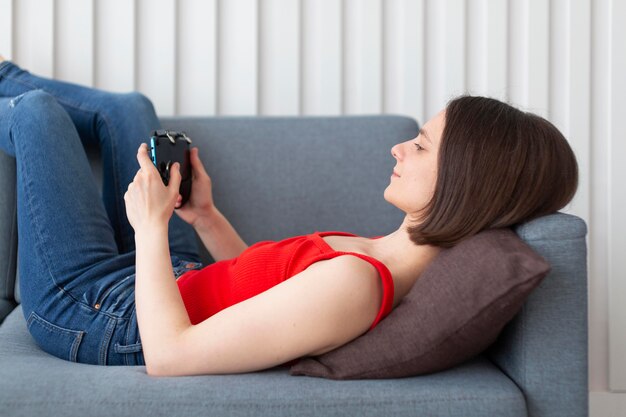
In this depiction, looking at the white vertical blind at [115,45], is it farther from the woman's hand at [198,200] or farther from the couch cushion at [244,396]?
the couch cushion at [244,396]

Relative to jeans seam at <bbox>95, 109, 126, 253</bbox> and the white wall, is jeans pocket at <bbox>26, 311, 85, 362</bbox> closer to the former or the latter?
jeans seam at <bbox>95, 109, 126, 253</bbox>

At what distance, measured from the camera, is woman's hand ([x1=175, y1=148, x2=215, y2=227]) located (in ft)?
5.65

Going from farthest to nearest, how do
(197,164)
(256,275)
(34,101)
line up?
(197,164), (34,101), (256,275)

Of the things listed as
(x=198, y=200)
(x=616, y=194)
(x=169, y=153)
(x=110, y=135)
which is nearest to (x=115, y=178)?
(x=110, y=135)

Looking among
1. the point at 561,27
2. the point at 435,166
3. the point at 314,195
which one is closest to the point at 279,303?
the point at 435,166

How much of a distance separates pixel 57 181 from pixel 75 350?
0.35 metres

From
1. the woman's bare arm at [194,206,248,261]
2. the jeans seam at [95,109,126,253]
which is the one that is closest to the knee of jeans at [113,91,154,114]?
the jeans seam at [95,109,126,253]

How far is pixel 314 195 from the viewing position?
6.11 feet

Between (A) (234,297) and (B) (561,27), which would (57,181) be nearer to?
(A) (234,297)

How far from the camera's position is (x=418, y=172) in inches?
50.4

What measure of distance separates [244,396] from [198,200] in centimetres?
73

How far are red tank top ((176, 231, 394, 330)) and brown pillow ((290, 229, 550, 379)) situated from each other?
0.05m

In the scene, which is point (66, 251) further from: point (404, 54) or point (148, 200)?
point (404, 54)

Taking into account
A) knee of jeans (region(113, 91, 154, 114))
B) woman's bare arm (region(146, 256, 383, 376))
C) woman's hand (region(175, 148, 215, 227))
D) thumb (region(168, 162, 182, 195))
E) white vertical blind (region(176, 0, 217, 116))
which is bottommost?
woman's bare arm (region(146, 256, 383, 376))
